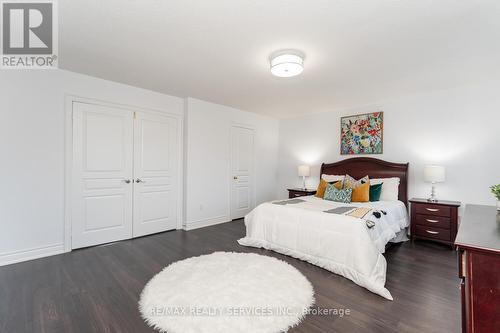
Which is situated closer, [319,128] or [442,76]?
[442,76]

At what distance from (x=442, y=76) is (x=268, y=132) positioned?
3.44 m

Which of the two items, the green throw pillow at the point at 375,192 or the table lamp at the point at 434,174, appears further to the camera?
the green throw pillow at the point at 375,192

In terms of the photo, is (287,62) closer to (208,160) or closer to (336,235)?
(336,235)

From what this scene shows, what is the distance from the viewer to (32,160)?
2.85m

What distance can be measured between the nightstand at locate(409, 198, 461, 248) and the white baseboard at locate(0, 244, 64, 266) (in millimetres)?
5035

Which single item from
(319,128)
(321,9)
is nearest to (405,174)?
(319,128)

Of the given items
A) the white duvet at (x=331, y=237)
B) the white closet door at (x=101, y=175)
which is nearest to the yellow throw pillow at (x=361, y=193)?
the white duvet at (x=331, y=237)

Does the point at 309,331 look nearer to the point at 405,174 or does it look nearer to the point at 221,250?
the point at 221,250

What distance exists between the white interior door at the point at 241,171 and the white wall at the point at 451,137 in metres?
2.13

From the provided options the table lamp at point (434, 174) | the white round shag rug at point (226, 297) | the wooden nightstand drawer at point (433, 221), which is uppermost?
the table lamp at point (434, 174)

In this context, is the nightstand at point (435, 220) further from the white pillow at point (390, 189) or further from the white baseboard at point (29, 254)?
the white baseboard at point (29, 254)

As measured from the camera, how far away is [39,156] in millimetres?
2895

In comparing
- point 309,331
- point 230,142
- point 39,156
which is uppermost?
point 230,142

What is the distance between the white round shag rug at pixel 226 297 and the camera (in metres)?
1.69
